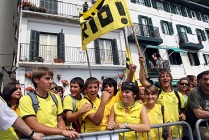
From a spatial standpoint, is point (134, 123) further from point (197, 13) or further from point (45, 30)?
point (197, 13)

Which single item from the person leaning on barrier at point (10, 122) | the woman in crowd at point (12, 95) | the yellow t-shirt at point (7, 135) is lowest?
the yellow t-shirt at point (7, 135)

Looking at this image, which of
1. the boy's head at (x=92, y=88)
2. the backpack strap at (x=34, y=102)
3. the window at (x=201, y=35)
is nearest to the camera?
the backpack strap at (x=34, y=102)

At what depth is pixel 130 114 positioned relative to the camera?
2617mm

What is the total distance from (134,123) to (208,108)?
4.63ft

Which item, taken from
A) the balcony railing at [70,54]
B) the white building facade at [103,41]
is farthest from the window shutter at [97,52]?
the balcony railing at [70,54]

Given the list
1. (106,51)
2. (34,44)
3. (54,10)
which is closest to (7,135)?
(34,44)

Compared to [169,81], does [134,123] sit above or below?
below

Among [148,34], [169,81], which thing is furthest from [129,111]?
[148,34]

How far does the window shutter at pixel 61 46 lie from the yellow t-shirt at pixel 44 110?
970 centimetres

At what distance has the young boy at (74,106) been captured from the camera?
2428mm

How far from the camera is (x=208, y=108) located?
296cm

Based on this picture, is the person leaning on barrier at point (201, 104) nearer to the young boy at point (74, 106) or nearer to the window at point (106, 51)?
the young boy at point (74, 106)

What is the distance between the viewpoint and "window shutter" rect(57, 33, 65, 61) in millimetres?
11852

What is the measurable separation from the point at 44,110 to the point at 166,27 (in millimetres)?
18598
